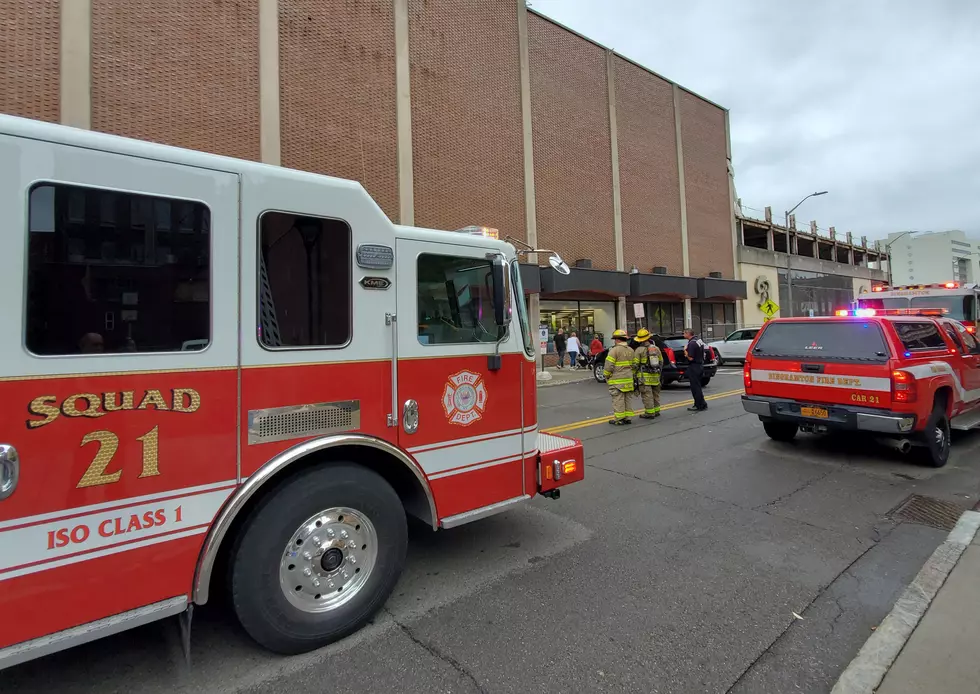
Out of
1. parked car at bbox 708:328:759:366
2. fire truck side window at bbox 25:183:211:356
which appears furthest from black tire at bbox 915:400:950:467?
parked car at bbox 708:328:759:366

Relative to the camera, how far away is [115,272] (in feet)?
7.57

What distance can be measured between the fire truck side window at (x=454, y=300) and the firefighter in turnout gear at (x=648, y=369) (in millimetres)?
6424

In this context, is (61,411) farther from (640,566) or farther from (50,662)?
(640,566)

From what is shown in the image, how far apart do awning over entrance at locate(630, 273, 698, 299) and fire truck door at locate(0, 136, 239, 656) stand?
22.7 m

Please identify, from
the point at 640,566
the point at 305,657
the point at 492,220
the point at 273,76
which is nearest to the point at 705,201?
the point at 492,220

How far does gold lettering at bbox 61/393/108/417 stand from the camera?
216 cm

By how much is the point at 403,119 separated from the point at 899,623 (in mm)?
17256

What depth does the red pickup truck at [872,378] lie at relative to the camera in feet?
19.6

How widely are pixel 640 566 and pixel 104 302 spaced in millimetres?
3768

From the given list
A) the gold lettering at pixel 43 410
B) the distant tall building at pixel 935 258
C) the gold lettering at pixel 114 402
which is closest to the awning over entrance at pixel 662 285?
the gold lettering at pixel 114 402

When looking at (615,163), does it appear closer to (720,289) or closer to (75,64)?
(720,289)

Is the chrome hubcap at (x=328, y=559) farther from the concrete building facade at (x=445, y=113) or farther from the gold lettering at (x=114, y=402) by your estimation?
the concrete building facade at (x=445, y=113)

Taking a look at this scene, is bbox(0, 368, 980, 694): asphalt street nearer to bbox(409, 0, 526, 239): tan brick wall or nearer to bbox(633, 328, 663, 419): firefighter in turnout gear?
bbox(633, 328, 663, 419): firefighter in turnout gear

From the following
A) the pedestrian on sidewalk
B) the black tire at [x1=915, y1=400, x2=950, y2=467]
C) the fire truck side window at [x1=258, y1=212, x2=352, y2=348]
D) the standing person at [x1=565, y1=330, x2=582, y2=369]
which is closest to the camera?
the fire truck side window at [x1=258, y1=212, x2=352, y2=348]
